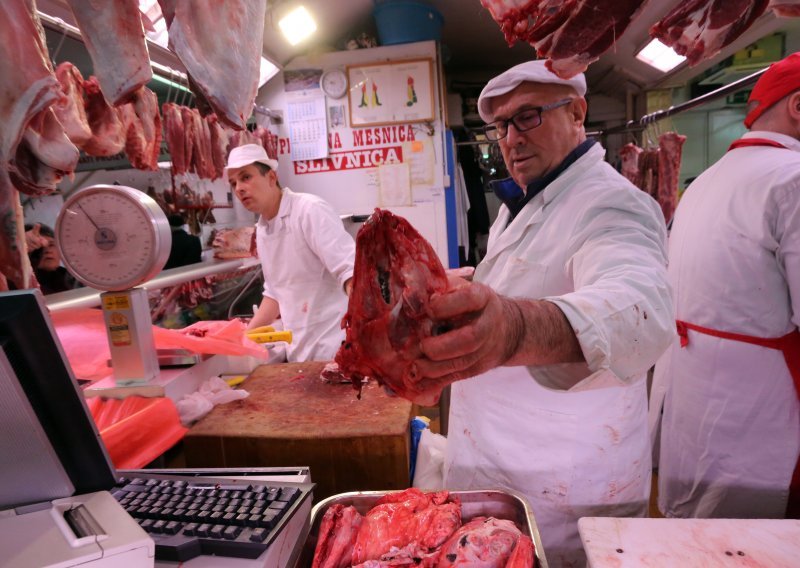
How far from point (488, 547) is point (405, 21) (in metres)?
5.33

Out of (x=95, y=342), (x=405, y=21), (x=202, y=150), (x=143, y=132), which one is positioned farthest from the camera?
(x=405, y=21)

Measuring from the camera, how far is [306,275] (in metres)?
3.59

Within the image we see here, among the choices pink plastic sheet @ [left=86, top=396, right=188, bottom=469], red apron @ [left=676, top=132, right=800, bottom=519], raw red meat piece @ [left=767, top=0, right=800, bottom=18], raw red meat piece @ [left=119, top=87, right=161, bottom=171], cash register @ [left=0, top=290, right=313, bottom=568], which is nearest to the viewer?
cash register @ [left=0, top=290, right=313, bottom=568]

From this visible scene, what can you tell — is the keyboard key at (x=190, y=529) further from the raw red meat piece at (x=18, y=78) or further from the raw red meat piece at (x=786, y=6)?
the raw red meat piece at (x=786, y=6)

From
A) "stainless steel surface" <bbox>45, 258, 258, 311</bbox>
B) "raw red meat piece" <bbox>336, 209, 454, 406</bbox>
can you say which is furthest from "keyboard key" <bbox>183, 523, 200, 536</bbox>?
"stainless steel surface" <bbox>45, 258, 258, 311</bbox>

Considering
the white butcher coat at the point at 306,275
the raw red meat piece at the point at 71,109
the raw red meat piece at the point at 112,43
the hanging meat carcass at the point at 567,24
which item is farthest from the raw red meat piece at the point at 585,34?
the raw red meat piece at the point at 71,109

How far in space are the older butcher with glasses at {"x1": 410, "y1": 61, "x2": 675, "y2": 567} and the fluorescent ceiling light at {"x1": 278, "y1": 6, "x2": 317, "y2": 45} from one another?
129 inches

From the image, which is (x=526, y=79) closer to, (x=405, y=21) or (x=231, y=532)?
(x=231, y=532)

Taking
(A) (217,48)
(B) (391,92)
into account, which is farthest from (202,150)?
(A) (217,48)

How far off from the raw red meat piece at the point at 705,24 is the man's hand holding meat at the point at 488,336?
747mm

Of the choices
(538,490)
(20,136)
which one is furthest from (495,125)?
(20,136)

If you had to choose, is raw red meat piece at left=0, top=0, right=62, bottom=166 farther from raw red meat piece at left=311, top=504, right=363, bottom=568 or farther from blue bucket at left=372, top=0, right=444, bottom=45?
blue bucket at left=372, top=0, right=444, bottom=45

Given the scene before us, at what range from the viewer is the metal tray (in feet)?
4.25

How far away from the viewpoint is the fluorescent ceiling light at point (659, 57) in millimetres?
5193
